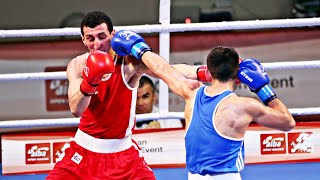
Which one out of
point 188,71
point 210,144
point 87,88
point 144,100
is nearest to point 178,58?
point 144,100

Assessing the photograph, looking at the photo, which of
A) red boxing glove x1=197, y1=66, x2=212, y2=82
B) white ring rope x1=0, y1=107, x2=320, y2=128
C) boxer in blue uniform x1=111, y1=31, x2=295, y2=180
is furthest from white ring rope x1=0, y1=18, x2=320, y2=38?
boxer in blue uniform x1=111, y1=31, x2=295, y2=180

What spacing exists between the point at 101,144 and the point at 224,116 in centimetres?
73

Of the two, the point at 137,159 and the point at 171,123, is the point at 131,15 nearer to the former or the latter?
the point at 171,123

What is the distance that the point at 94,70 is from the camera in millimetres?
2955

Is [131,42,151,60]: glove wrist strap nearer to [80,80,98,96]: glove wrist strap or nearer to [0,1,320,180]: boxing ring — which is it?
[80,80,98,96]: glove wrist strap

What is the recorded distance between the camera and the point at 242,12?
6.71 metres

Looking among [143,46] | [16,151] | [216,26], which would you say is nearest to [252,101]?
[143,46]

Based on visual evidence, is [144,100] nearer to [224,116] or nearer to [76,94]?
[76,94]

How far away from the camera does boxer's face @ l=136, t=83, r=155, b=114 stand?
486 centimetres

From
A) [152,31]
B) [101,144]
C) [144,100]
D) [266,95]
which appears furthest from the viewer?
[144,100]

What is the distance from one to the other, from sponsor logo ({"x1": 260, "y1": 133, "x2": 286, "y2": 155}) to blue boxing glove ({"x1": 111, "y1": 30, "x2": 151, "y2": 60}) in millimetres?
1731

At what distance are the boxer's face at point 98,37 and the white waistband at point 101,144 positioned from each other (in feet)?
A: 1.35

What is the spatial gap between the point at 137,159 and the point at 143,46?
0.54 metres

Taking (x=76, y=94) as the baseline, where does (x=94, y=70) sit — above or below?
above
